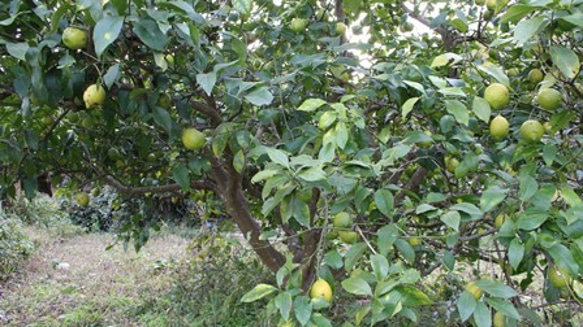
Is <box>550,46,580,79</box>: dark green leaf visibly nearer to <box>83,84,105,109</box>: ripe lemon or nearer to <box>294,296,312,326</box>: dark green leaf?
<box>294,296,312,326</box>: dark green leaf

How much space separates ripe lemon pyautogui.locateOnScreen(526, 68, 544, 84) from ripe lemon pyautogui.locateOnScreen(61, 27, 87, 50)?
115 cm

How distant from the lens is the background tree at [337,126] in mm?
959

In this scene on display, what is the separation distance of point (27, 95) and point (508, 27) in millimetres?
1411

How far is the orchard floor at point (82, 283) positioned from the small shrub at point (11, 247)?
0.09m

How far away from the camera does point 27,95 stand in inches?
48.9

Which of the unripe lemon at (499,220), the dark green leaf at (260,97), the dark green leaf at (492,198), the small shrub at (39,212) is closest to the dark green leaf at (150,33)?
the dark green leaf at (260,97)

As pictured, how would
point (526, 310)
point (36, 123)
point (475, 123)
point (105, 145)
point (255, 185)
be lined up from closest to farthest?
point (526, 310)
point (475, 123)
point (36, 123)
point (105, 145)
point (255, 185)

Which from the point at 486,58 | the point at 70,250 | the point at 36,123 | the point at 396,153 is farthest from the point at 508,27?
the point at 70,250

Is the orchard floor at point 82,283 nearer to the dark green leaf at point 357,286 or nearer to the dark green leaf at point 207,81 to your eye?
the dark green leaf at point 207,81

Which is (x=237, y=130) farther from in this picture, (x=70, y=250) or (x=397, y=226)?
(x=70, y=250)

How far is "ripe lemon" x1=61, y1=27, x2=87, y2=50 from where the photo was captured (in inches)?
42.8

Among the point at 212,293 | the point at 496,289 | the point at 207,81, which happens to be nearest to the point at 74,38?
the point at 207,81

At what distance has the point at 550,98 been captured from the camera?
116 centimetres

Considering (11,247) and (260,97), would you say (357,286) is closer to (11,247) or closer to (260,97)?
(260,97)
